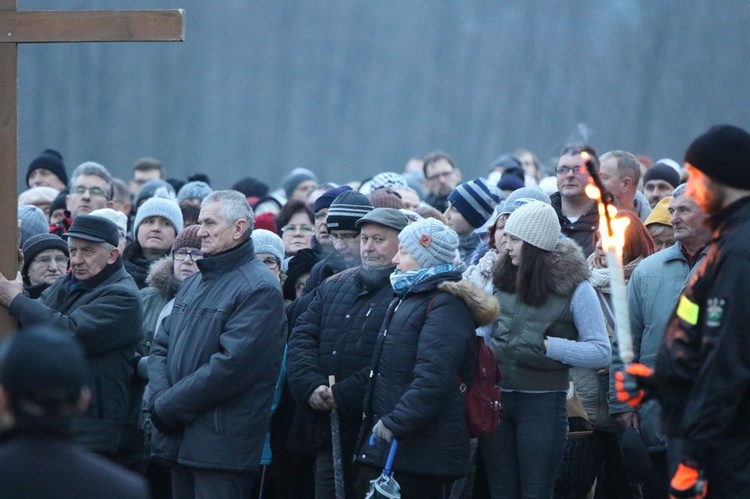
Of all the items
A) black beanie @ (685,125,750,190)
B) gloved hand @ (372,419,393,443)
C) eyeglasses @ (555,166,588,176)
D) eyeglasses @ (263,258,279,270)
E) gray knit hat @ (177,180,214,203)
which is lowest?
gray knit hat @ (177,180,214,203)

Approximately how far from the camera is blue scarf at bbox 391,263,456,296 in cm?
648

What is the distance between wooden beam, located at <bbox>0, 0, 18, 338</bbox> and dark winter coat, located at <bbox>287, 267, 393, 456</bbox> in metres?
1.74

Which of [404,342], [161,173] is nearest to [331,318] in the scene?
[404,342]

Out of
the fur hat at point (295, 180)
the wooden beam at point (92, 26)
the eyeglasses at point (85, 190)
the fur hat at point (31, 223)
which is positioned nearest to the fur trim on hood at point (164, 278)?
the fur hat at point (31, 223)

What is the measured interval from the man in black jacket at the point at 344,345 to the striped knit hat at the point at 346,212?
2.33 ft

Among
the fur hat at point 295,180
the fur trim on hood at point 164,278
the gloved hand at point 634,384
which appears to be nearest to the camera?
the gloved hand at point 634,384

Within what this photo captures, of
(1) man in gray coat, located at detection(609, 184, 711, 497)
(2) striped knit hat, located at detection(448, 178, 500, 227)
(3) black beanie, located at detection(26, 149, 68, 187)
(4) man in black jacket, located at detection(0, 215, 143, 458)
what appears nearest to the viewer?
(1) man in gray coat, located at detection(609, 184, 711, 497)

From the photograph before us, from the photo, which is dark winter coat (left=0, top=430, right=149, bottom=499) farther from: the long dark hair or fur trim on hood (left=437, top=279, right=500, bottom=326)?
the long dark hair

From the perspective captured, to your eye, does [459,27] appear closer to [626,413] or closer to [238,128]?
[238,128]

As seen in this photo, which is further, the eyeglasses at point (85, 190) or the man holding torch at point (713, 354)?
the eyeglasses at point (85, 190)

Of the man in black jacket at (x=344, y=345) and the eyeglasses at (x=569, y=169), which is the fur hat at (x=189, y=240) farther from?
the eyeglasses at (x=569, y=169)

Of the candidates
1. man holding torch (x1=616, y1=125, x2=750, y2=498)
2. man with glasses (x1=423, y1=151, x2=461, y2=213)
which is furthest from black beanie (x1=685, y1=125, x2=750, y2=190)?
man with glasses (x1=423, y1=151, x2=461, y2=213)

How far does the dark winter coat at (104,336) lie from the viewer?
6.80m

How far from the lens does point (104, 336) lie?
686cm
